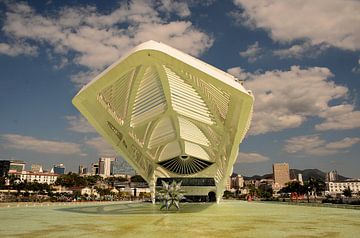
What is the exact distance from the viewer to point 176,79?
27781 millimetres

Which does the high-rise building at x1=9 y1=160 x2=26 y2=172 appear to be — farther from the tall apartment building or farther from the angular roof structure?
the angular roof structure

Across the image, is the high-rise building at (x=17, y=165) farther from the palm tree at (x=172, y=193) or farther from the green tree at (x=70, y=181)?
the palm tree at (x=172, y=193)

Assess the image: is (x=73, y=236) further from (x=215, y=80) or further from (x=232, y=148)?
(x=232, y=148)

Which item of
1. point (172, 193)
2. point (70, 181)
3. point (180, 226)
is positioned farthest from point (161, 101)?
point (70, 181)

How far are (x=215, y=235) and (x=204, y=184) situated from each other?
53301 millimetres

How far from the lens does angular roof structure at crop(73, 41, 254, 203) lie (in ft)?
75.5

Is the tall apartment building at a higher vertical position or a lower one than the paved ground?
higher

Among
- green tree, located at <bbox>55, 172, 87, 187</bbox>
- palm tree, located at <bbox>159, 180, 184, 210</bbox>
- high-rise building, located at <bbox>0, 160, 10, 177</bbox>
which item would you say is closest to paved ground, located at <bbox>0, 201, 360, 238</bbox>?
palm tree, located at <bbox>159, 180, 184, 210</bbox>

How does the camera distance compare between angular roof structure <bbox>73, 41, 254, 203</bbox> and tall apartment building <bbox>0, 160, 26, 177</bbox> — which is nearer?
angular roof structure <bbox>73, 41, 254, 203</bbox>

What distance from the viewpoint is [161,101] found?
3241cm

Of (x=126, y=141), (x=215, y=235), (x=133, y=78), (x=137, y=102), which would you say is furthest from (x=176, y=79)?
(x=215, y=235)

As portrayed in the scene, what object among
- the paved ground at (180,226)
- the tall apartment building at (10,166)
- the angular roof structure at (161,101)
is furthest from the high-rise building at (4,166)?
the paved ground at (180,226)

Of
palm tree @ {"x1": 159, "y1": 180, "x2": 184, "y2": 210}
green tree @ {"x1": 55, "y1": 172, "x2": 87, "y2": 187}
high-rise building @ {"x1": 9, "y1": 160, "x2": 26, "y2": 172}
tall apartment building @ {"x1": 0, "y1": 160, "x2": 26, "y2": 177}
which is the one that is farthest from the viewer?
high-rise building @ {"x1": 9, "y1": 160, "x2": 26, "y2": 172}

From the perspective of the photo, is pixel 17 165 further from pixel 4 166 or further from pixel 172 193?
pixel 172 193
